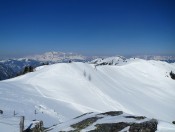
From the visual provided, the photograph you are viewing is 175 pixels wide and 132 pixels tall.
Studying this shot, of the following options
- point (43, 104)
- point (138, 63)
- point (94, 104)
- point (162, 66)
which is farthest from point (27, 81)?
point (162, 66)

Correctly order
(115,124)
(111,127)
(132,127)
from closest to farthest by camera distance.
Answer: (132,127) → (111,127) → (115,124)

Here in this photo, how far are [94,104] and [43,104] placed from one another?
17.6 metres

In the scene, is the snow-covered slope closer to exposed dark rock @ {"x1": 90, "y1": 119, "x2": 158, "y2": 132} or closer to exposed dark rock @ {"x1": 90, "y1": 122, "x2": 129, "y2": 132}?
exposed dark rock @ {"x1": 90, "y1": 122, "x2": 129, "y2": 132}

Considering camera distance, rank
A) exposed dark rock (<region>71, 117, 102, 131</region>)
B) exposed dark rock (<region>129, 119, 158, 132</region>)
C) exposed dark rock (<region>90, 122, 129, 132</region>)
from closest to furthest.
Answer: exposed dark rock (<region>129, 119, 158, 132</region>) < exposed dark rock (<region>90, 122, 129, 132</region>) < exposed dark rock (<region>71, 117, 102, 131</region>)

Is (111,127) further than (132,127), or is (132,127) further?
(111,127)

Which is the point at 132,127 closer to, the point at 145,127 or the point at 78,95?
the point at 145,127

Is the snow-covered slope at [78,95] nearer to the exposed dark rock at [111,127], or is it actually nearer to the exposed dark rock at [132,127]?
the exposed dark rock at [111,127]

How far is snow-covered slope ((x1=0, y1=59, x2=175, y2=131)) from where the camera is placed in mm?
46031

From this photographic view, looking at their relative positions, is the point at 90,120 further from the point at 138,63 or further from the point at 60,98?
the point at 138,63

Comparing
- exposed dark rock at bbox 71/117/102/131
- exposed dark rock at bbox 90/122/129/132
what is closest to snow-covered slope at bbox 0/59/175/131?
exposed dark rock at bbox 71/117/102/131

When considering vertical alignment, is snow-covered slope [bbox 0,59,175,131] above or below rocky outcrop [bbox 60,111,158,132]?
below

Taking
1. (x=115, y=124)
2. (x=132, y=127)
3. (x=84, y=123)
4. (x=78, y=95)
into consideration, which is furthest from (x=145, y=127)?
(x=78, y=95)

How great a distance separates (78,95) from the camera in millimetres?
68562

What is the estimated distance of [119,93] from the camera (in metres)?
82.4
